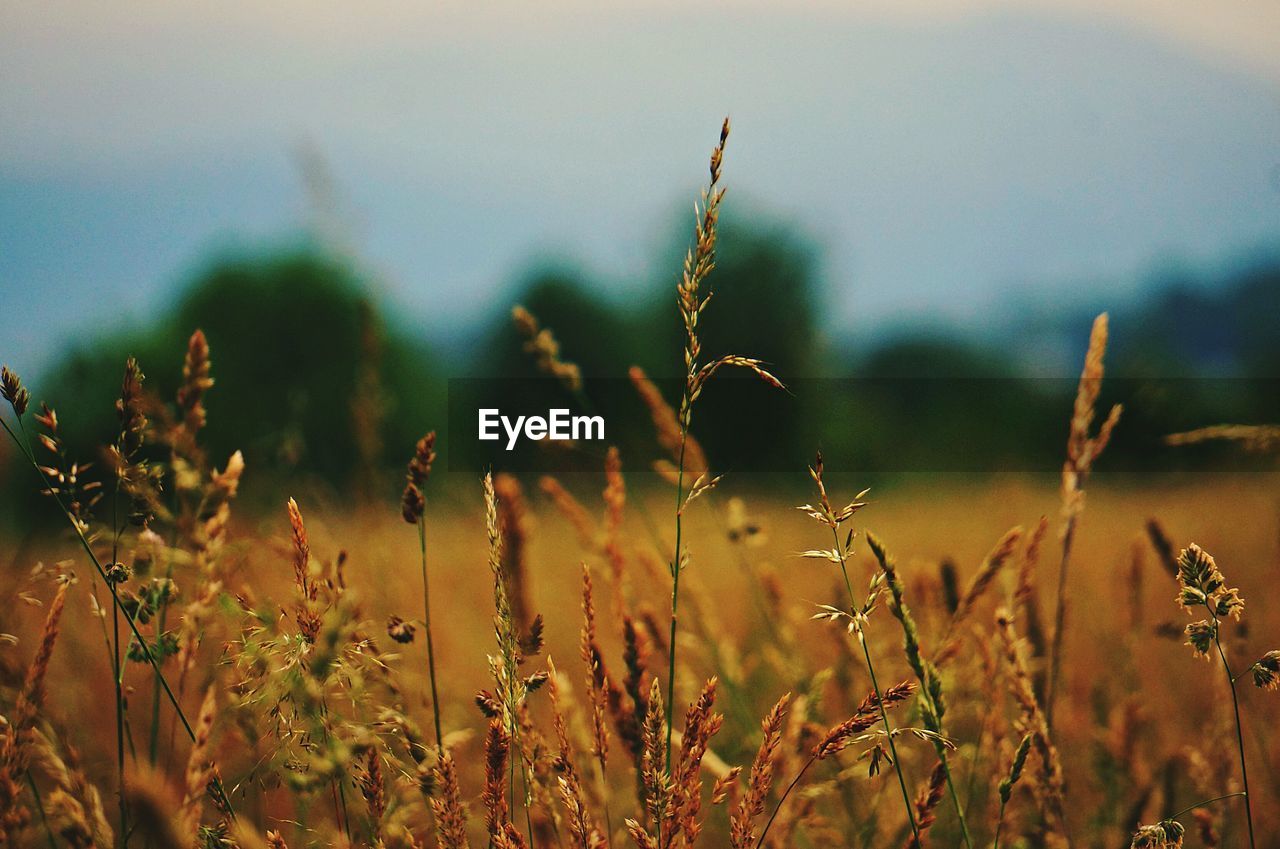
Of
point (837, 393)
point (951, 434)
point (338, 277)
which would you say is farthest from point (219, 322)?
point (951, 434)

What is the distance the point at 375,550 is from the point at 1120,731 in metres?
1.86

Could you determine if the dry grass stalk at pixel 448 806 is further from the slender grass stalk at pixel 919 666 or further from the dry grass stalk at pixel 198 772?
the slender grass stalk at pixel 919 666

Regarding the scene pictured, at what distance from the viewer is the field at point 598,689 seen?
1.00m

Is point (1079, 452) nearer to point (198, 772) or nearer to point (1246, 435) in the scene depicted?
point (1246, 435)

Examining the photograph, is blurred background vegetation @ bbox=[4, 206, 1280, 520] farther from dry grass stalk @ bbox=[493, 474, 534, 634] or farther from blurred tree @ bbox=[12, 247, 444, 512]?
dry grass stalk @ bbox=[493, 474, 534, 634]

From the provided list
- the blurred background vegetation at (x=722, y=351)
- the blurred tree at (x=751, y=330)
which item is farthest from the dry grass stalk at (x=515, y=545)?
the blurred tree at (x=751, y=330)

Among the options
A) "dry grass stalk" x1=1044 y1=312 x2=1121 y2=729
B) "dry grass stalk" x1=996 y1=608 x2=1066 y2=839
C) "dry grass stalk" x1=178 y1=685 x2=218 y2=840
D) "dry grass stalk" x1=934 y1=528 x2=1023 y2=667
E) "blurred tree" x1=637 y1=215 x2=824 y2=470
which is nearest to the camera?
"dry grass stalk" x1=178 y1=685 x2=218 y2=840

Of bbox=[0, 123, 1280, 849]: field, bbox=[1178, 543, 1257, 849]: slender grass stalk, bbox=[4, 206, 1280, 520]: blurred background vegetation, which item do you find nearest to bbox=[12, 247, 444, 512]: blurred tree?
bbox=[4, 206, 1280, 520]: blurred background vegetation

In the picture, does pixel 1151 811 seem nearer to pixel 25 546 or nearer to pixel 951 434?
pixel 25 546

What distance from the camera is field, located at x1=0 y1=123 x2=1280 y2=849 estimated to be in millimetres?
997

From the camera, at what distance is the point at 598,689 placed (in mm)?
1076

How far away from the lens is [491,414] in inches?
94.6

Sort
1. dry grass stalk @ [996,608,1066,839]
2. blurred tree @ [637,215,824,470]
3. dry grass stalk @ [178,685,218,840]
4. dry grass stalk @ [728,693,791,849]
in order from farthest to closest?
1. blurred tree @ [637,215,824,470]
2. dry grass stalk @ [996,608,1066,839]
3. dry grass stalk @ [728,693,791,849]
4. dry grass stalk @ [178,685,218,840]

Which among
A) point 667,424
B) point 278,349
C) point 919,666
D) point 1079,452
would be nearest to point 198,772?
point 919,666
